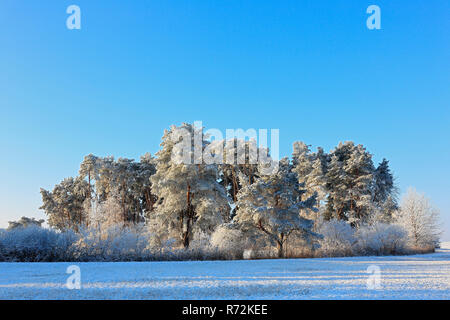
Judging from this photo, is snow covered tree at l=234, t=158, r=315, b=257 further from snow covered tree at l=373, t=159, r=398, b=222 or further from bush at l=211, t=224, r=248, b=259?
snow covered tree at l=373, t=159, r=398, b=222

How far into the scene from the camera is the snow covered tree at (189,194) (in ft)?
77.5

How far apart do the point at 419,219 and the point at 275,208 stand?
17248mm

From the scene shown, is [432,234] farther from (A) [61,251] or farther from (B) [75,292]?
(B) [75,292]

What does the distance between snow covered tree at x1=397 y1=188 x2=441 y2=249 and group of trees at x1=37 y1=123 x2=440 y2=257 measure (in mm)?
2491

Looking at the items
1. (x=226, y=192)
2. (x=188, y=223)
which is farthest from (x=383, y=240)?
(x=226, y=192)

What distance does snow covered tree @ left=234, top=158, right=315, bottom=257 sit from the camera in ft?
65.6

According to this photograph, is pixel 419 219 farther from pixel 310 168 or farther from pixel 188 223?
pixel 188 223

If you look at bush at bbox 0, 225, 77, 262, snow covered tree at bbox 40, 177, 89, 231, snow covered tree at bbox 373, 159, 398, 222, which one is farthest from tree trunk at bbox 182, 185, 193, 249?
snow covered tree at bbox 40, 177, 89, 231

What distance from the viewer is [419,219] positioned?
29.8m

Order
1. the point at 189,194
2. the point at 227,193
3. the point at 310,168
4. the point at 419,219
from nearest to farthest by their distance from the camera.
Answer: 1. the point at 189,194
2. the point at 419,219
3. the point at 227,193
4. the point at 310,168

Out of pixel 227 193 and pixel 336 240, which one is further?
pixel 227 193

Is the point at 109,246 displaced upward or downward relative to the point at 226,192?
downward
